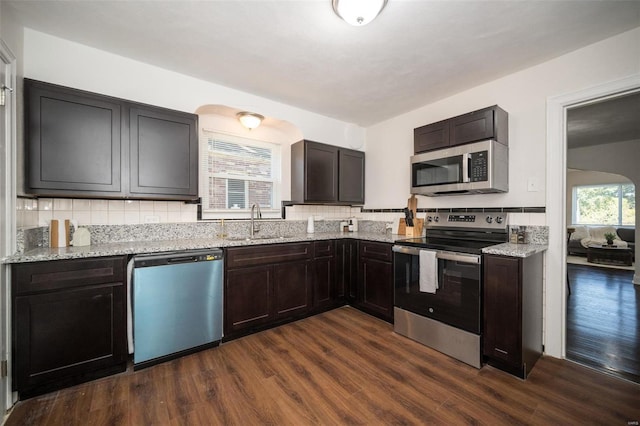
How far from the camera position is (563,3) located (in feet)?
5.48

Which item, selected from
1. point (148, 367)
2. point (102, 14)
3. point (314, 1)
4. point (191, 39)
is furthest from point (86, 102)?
point (148, 367)

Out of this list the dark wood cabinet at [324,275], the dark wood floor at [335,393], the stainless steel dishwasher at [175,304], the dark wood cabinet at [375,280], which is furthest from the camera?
the dark wood cabinet at [324,275]

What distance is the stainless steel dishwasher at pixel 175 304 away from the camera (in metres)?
2.01

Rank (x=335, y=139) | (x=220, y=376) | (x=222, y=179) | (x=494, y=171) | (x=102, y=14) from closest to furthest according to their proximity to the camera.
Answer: (x=102, y=14) → (x=220, y=376) → (x=494, y=171) → (x=222, y=179) → (x=335, y=139)

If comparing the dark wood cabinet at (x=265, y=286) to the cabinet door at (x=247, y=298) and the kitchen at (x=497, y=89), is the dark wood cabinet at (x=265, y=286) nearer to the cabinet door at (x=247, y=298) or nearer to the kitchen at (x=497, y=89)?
the cabinet door at (x=247, y=298)

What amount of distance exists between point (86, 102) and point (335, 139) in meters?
2.75

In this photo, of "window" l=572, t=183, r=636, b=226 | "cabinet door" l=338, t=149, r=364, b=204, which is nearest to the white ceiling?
"cabinet door" l=338, t=149, r=364, b=204

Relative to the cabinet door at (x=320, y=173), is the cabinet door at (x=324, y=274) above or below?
below

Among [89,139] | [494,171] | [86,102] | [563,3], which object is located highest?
[563,3]

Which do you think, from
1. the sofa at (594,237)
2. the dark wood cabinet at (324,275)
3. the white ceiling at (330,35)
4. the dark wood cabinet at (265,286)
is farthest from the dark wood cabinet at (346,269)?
the sofa at (594,237)

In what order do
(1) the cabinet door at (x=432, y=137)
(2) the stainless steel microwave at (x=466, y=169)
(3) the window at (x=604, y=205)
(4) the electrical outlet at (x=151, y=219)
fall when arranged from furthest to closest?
(3) the window at (x=604, y=205), (1) the cabinet door at (x=432, y=137), (4) the electrical outlet at (x=151, y=219), (2) the stainless steel microwave at (x=466, y=169)

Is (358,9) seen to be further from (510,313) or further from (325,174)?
(510,313)

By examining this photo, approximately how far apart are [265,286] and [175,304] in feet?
2.68

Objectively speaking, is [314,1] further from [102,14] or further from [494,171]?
[494,171]
